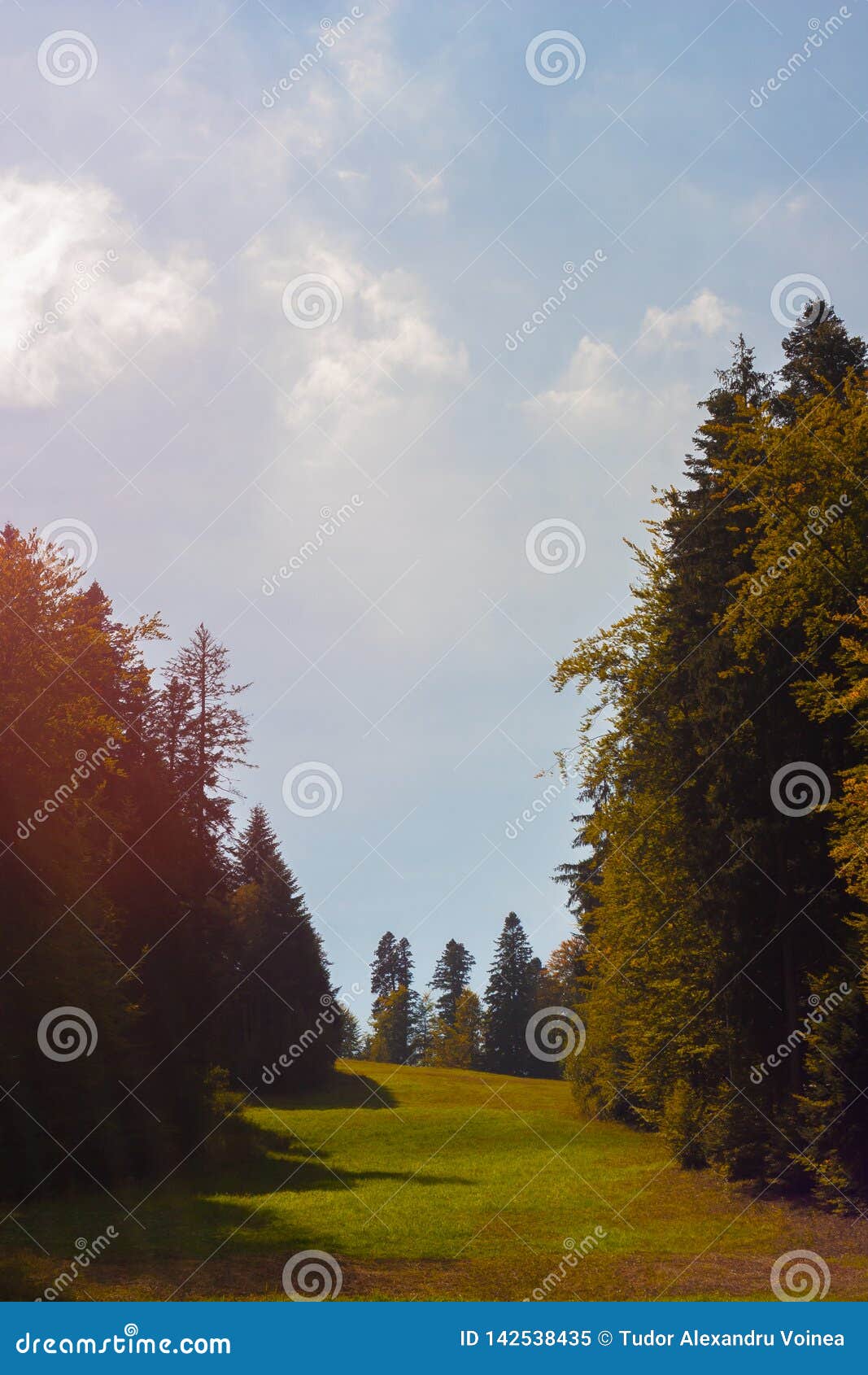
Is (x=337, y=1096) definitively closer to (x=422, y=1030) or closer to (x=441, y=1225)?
(x=441, y=1225)

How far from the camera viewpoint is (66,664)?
71.3 ft

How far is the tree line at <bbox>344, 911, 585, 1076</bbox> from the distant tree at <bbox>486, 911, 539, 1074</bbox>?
0.27ft

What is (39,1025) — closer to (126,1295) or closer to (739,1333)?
(126,1295)

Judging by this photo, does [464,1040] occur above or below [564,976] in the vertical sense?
below

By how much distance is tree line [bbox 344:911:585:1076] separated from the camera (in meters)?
90.5

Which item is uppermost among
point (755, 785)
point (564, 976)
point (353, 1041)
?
point (755, 785)

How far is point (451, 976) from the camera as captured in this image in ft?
382

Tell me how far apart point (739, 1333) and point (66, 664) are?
18.1 metres

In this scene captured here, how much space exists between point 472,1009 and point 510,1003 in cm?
639

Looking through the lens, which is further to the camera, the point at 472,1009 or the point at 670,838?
the point at 472,1009

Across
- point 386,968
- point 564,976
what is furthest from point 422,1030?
point 564,976

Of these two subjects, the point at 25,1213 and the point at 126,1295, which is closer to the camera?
the point at 126,1295

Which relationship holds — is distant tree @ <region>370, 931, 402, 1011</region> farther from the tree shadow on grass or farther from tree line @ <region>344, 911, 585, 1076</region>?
the tree shadow on grass

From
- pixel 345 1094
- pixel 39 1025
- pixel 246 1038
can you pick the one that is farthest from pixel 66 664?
Answer: pixel 246 1038
